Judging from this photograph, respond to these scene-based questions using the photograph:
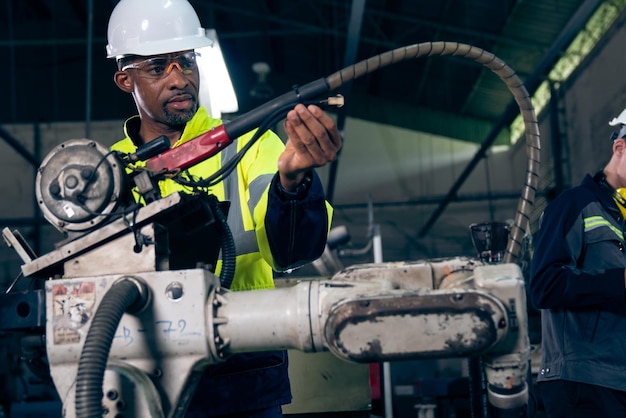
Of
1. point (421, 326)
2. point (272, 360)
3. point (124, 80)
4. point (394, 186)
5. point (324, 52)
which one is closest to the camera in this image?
point (421, 326)

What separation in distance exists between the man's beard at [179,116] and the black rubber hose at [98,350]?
2.07 feet

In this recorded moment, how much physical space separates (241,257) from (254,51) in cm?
1010

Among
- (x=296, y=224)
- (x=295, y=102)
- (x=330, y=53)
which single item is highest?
(x=330, y=53)

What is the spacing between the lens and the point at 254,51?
1115 centimetres

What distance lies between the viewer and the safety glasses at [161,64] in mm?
1421

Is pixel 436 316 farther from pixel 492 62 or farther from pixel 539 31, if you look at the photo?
pixel 539 31

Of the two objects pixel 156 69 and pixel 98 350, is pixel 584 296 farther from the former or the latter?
pixel 98 350

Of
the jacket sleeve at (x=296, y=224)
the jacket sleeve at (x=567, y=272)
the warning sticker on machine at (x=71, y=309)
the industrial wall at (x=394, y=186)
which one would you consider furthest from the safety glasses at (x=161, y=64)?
the industrial wall at (x=394, y=186)

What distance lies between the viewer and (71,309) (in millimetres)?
918

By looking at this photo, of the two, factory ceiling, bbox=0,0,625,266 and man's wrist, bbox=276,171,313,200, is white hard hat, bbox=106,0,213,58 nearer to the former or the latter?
man's wrist, bbox=276,171,313,200

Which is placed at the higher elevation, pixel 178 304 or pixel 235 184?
pixel 235 184

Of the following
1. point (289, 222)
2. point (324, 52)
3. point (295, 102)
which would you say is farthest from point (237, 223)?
point (324, 52)

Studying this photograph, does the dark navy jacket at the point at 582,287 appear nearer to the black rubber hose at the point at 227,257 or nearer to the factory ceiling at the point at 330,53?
the black rubber hose at the point at 227,257

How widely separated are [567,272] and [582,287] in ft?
0.21
